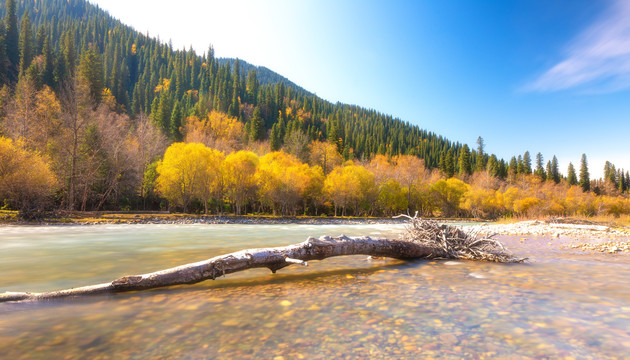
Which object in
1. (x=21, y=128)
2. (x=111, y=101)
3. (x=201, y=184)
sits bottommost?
(x=201, y=184)

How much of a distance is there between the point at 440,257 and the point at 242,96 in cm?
13866

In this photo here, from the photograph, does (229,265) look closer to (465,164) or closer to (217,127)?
(217,127)

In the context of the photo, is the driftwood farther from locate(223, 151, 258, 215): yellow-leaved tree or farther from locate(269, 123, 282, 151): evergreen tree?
locate(269, 123, 282, 151): evergreen tree

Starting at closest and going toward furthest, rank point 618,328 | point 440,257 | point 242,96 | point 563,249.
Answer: point 618,328
point 440,257
point 563,249
point 242,96

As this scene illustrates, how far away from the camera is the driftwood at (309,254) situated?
5281mm

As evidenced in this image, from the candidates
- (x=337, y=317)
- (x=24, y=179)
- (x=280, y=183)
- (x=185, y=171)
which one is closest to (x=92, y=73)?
(x=185, y=171)

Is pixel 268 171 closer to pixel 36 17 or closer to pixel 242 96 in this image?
pixel 242 96

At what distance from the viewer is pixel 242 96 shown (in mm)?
136375

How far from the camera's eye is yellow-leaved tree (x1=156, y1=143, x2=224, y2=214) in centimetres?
4294

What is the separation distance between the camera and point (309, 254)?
6840 millimetres

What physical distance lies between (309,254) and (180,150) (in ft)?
139

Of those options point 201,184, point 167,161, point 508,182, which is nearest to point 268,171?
point 201,184

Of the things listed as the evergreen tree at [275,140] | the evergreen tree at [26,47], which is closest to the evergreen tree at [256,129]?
the evergreen tree at [275,140]

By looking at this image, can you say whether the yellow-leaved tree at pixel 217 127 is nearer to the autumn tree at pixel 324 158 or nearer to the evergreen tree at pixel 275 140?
the evergreen tree at pixel 275 140
